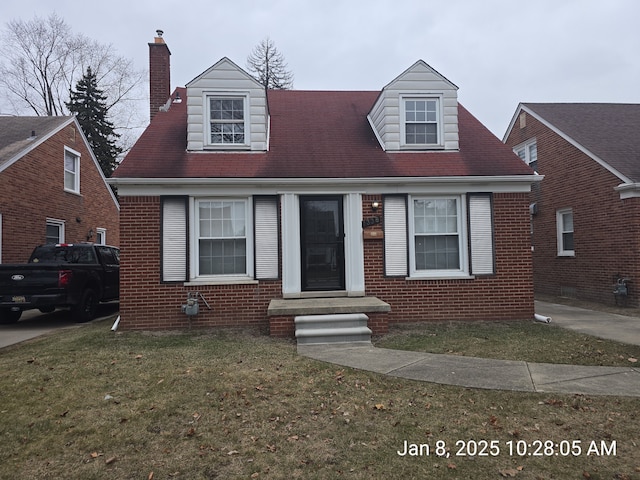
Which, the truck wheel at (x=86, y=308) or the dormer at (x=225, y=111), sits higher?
the dormer at (x=225, y=111)

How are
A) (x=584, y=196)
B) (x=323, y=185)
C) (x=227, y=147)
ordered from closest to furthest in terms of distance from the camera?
(x=323, y=185), (x=227, y=147), (x=584, y=196)

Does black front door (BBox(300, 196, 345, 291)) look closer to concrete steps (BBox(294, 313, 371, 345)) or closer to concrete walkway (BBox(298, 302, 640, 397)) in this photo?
concrete steps (BBox(294, 313, 371, 345))

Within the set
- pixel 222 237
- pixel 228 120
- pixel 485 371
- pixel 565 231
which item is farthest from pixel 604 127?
pixel 222 237

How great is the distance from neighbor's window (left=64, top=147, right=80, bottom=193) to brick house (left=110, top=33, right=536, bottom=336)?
A: 8022 millimetres

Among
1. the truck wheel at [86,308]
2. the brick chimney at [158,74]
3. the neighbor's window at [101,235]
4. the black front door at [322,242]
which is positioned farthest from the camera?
the neighbor's window at [101,235]

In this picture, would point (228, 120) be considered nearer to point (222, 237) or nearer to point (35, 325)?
point (222, 237)

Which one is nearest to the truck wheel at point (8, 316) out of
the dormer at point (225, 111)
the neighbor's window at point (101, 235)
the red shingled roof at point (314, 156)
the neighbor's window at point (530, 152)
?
the red shingled roof at point (314, 156)

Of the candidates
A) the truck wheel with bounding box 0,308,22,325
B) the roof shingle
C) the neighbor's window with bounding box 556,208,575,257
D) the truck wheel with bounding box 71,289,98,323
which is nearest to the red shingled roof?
the truck wheel with bounding box 71,289,98,323

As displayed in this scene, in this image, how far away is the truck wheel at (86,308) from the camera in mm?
9134

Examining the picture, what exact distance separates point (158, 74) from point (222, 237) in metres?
6.28

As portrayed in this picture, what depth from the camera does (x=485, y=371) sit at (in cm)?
492

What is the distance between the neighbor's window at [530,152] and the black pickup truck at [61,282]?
1414 cm

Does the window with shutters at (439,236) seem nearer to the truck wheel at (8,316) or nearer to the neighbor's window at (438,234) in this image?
the neighbor's window at (438,234)

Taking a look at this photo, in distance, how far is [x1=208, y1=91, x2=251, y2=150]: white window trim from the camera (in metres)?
8.49
